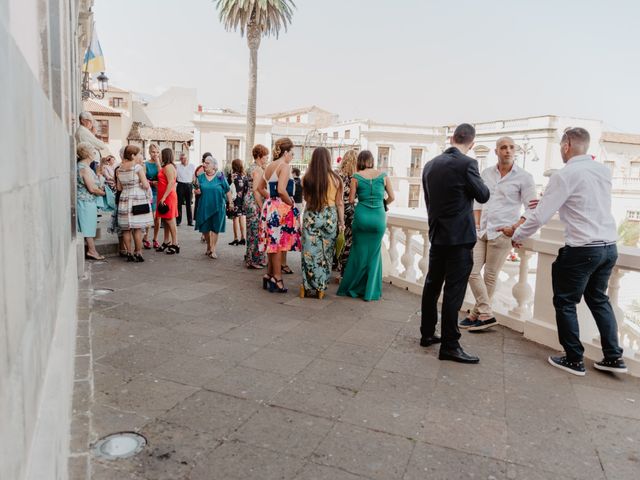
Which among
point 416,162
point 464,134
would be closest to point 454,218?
point 464,134

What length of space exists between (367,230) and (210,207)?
11.5 ft

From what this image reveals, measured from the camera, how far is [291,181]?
21.3ft

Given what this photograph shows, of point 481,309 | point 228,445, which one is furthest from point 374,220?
point 228,445

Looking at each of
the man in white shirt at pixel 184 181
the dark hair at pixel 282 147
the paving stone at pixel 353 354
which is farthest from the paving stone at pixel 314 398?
the man in white shirt at pixel 184 181

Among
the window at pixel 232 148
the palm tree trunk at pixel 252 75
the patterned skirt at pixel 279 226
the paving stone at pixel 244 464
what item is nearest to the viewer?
the paving stone at pixel 244 464

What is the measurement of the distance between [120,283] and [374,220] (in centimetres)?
329

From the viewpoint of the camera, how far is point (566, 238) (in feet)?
13.4

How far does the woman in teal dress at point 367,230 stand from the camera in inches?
243

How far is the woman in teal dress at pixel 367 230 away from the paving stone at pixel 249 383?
2601mm

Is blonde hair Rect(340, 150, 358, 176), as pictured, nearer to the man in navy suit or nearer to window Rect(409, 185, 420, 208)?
the man in navy suit

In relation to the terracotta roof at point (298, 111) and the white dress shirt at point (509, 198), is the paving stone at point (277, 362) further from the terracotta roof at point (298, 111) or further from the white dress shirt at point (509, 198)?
the terracotta roof at point (298, 111)

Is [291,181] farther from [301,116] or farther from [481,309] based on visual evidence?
[301,116]

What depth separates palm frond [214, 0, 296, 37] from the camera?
88.0 feet

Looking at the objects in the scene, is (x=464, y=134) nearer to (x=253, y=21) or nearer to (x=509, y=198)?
(x=509, y=198)
